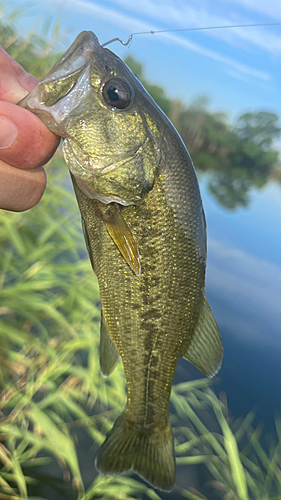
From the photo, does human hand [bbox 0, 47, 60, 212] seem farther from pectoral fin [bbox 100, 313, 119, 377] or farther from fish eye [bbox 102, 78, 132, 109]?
pectoral fin [bbox 100, 313, 119, 377]

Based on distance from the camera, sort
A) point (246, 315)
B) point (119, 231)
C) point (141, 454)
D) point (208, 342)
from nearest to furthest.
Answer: point (119, 231) → point (208, 342) → point (141, 454) → point (246, 315)

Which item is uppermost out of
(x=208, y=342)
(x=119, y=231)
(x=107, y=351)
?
(x=119, y=231)

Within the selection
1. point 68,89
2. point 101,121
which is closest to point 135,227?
point 101,121

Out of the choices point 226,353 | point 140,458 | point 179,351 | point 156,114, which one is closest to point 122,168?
point 156,114

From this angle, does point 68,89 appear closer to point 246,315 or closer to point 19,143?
point 19,143

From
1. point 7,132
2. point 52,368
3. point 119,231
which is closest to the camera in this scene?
point 7,132

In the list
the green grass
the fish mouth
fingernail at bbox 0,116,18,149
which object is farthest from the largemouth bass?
the green grass

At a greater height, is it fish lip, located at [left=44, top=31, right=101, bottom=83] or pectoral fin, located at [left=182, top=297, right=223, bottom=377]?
fish lip, located at [left=44, top=31, right=101, bottom=83]
